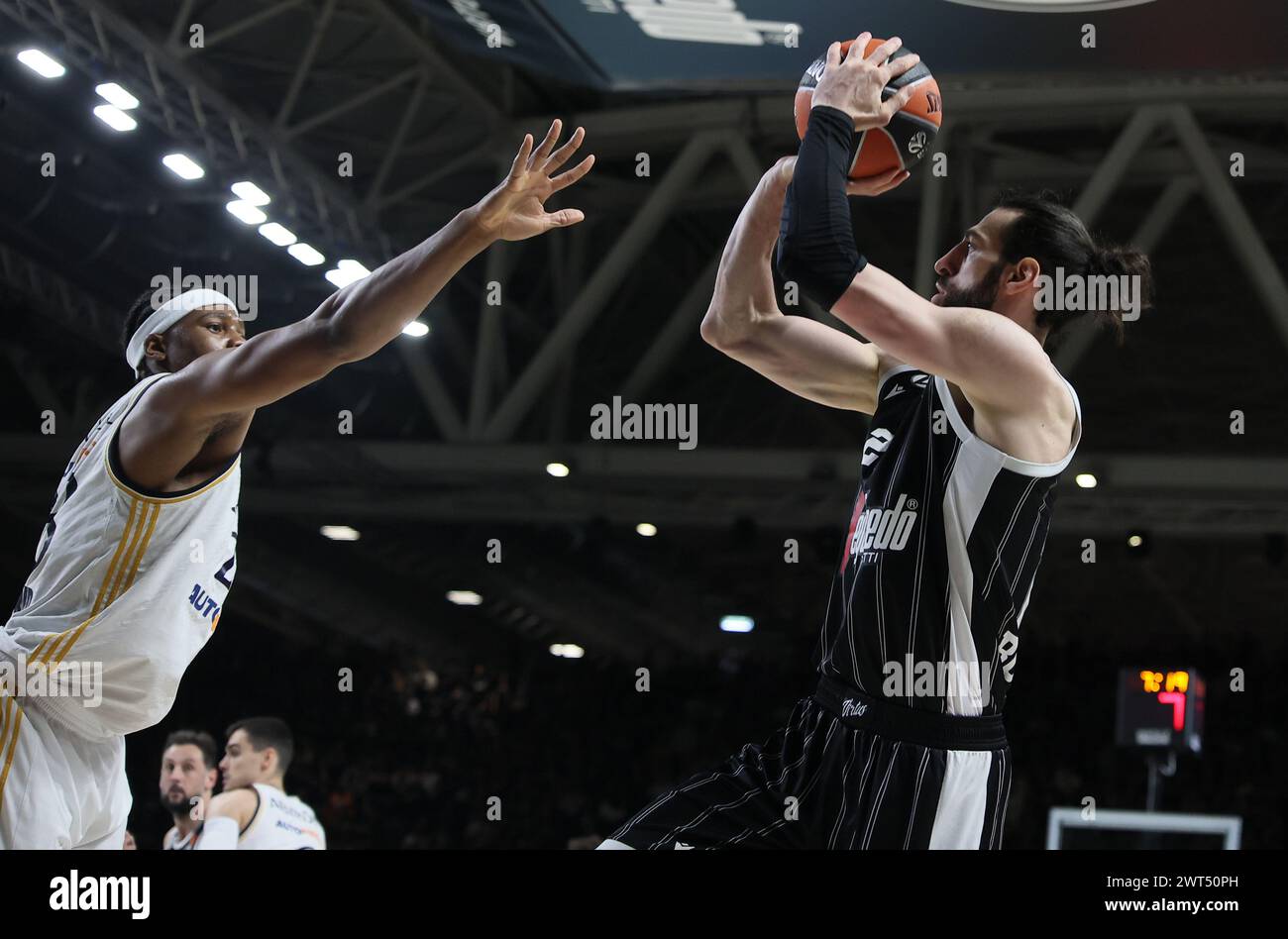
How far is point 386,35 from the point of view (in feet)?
42.0

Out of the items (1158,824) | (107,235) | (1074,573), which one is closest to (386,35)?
(107,235)

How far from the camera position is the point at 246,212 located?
43.4ft

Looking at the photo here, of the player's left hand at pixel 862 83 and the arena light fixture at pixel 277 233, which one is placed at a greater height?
the arena light fixture at pixel 277 233

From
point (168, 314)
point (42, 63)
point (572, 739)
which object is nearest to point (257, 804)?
point (168, 314)

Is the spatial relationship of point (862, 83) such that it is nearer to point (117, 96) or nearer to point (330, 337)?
point (330, 337)

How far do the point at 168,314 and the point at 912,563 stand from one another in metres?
2.40

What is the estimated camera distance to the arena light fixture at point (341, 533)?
21.9 m

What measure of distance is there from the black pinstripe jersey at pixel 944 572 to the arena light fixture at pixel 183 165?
10.5 metres

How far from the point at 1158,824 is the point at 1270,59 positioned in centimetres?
560

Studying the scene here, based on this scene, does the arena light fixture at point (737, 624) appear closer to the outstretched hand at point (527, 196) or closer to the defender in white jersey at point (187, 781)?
the defender in white jersey at point (187, 781)

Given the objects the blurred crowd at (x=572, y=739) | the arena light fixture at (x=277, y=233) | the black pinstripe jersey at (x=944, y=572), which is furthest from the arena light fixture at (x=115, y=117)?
the black pinstripe jersey at (x=944, y=572)

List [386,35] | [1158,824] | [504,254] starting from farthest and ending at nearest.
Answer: [504,254], [386,35], [1158,824]

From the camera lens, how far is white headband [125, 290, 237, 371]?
448 centimetres
